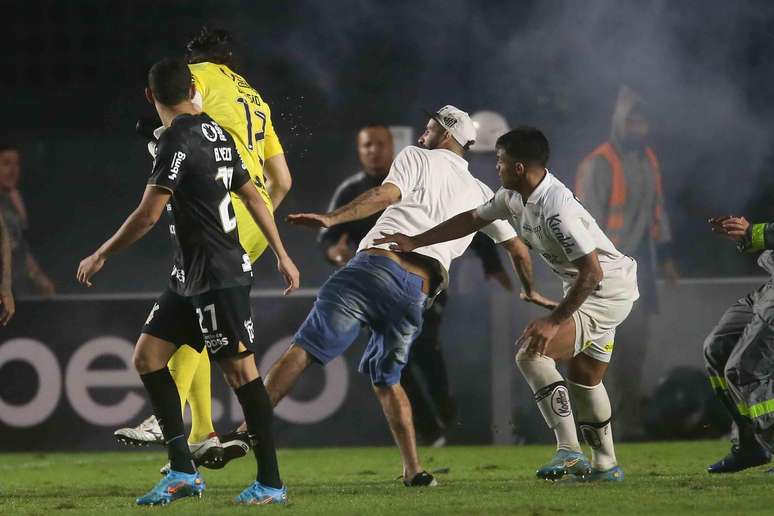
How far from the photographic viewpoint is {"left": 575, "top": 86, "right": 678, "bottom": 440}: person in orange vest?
395 inches

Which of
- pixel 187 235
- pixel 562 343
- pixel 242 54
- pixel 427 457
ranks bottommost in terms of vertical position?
pixel 427 457

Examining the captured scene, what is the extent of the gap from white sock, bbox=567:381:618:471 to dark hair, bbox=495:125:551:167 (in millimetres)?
1177

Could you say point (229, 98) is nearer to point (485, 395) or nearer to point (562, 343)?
point (562, 343)

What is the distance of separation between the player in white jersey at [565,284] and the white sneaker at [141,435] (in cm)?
147

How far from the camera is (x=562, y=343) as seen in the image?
6.44m

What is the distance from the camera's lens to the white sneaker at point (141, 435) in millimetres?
6398

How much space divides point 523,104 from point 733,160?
1.73 meters

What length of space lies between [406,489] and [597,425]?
38.9 inches

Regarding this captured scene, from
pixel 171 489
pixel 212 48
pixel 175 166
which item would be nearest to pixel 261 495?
pixel 171 489

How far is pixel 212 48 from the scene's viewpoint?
7.14 m

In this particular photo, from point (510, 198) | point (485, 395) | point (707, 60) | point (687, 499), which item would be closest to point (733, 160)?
point (707, 60)

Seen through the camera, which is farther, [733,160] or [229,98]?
[733,160]

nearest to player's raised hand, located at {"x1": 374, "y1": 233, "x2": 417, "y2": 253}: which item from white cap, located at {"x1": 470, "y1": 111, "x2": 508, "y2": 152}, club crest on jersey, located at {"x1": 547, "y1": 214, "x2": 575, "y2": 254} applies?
club crest on jersey, located at {"x1": 547, "y1": 214, "x2": 575, "y2": 254}

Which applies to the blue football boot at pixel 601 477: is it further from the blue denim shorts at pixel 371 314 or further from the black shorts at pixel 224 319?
the black shorts at pixel 224 319
